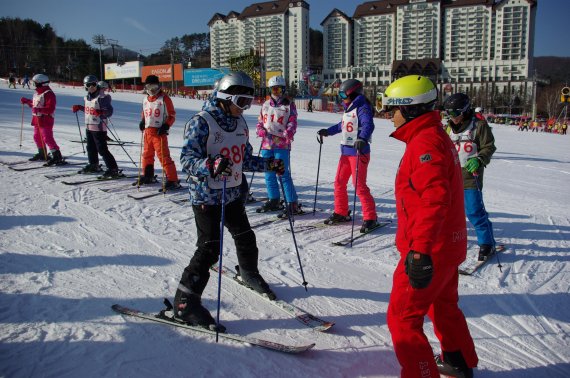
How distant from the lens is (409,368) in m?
2.18

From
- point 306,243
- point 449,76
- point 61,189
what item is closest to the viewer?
point 306,243

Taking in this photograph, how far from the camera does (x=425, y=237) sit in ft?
6.85

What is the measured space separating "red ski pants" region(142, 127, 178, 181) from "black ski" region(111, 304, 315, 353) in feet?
14.3

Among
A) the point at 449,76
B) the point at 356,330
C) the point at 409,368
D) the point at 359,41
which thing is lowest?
the point at 356,330

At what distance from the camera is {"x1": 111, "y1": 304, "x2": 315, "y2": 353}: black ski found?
2787 mm

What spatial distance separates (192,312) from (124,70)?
65789 millimetres

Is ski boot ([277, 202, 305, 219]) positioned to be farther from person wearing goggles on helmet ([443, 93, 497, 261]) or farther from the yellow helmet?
the yellow helmet

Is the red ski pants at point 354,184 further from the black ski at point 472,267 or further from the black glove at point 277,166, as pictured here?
the black glove at point 277,166

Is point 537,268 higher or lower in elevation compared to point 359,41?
lower

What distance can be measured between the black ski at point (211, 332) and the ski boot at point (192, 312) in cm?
4

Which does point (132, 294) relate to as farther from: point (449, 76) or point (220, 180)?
point (449, 76)

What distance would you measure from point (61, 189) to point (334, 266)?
5.50 metres

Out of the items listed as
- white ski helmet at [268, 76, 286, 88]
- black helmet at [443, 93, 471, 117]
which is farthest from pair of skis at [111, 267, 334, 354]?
white ski helmet at [268, 76, 286, 88]

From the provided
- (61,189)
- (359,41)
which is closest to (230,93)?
(61,189)
